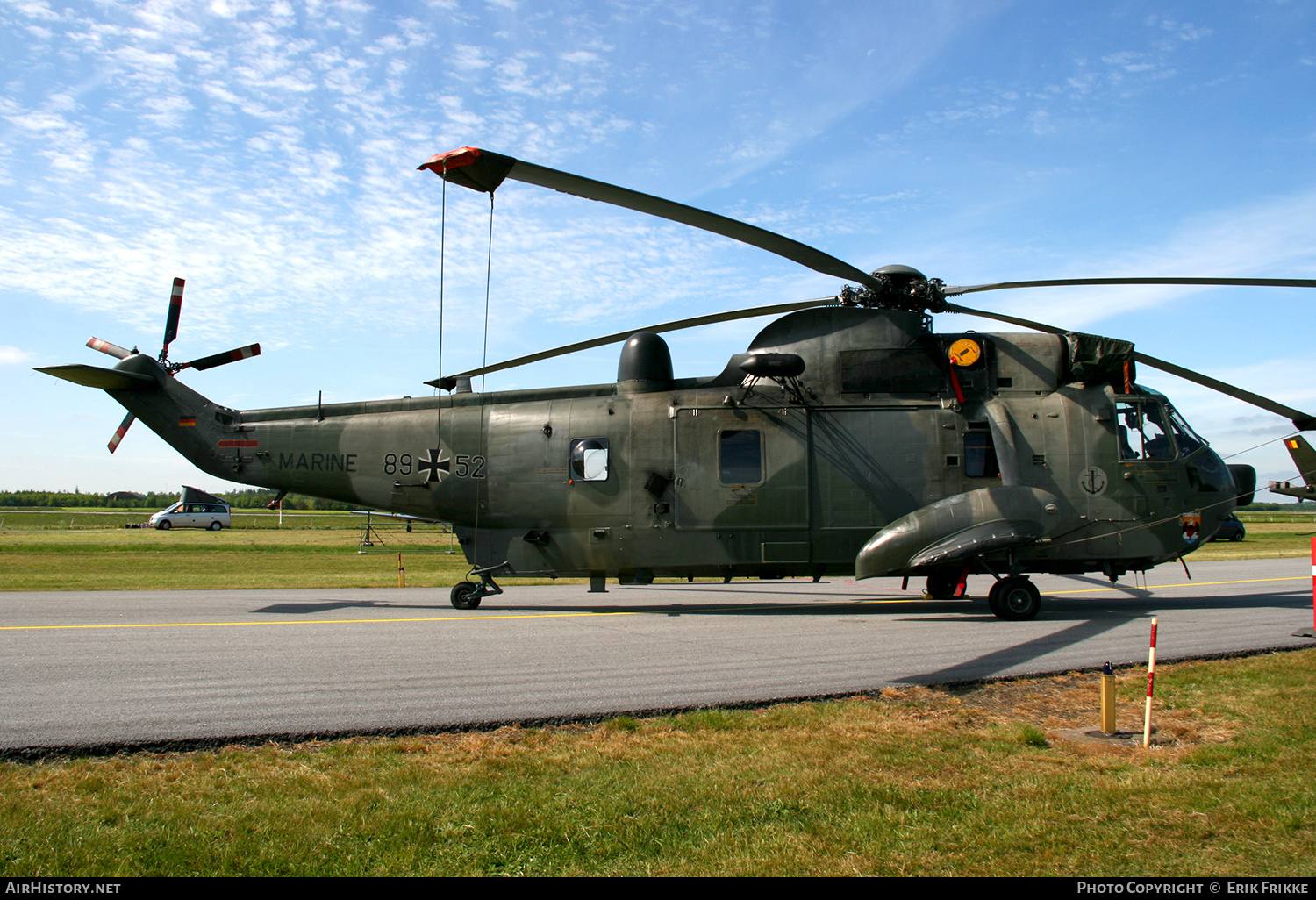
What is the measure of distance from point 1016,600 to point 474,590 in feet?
29.6

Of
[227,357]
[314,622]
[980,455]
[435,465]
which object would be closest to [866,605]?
[980,455]

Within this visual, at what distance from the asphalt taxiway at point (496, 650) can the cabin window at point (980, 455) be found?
96.4 inches

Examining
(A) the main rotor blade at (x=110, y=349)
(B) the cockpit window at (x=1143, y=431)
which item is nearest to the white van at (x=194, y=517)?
(A) the main rotor blade at (x=110, y=349)

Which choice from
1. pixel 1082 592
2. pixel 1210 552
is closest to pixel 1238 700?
pixel 1082 592

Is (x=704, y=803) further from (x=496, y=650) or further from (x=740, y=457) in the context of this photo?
(x=740, y=457)

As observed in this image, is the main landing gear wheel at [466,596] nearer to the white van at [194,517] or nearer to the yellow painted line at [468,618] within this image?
the yellow painted line at [468,618]

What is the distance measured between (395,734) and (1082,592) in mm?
15470

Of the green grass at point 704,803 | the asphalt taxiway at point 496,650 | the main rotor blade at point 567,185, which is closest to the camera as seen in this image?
the green grass at point 704,803

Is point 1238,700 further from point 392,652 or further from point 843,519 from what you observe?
point 392,652

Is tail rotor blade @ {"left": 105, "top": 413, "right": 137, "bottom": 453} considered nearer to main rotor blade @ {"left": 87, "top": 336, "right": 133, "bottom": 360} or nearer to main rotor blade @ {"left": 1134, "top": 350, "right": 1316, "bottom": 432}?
main rotor blade @ {"left": 87, "top": 336, "right": 133, "bottom": 360}

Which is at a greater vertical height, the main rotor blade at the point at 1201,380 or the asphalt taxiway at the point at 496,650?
the main rotor blade at the point at 1201,380

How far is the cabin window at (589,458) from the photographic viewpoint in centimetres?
1373

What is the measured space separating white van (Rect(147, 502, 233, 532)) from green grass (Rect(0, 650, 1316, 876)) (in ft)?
181

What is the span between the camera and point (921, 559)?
40.3 ft
